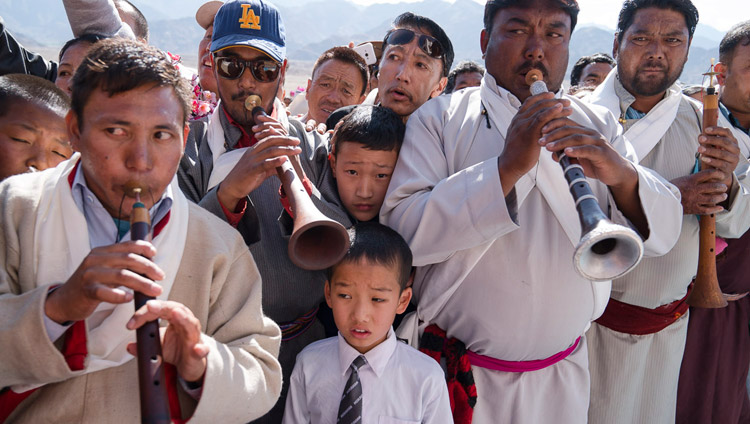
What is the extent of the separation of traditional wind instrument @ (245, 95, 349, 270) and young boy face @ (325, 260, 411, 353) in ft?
0.57

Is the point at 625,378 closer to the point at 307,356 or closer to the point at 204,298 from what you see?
the point at 307,356

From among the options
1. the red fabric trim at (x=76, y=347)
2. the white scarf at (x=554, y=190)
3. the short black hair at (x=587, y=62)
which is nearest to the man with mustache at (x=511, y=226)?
the white scarf at (x=554, y=190)

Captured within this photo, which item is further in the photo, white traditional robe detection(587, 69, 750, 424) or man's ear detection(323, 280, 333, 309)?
white traditional robe detection(587, 69, 750, 424)

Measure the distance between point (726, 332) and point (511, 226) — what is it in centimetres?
235

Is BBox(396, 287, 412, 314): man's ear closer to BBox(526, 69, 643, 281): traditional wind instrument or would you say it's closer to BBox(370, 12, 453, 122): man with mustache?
BBox(526, 69, 643, 281): traditional wind instrument

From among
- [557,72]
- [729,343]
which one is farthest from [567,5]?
[729,343]

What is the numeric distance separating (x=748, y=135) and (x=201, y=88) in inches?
152

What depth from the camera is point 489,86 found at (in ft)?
8.57

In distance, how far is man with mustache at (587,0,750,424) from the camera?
302 cm

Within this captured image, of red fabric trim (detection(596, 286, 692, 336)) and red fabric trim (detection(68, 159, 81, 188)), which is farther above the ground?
red fabric trim (detection(68, 159, 81, 188))

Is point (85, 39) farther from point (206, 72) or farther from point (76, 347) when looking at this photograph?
point (76, 347)

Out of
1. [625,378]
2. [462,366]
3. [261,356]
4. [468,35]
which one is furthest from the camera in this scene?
[468,35]

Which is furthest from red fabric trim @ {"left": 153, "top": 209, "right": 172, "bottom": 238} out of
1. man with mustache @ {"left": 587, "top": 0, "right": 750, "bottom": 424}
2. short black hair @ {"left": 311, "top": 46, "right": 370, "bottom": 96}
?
short black hair @ {"left": 311, "top": 46, "right": 370, "bottom": 96}

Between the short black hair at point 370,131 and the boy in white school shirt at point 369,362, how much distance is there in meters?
0.48
